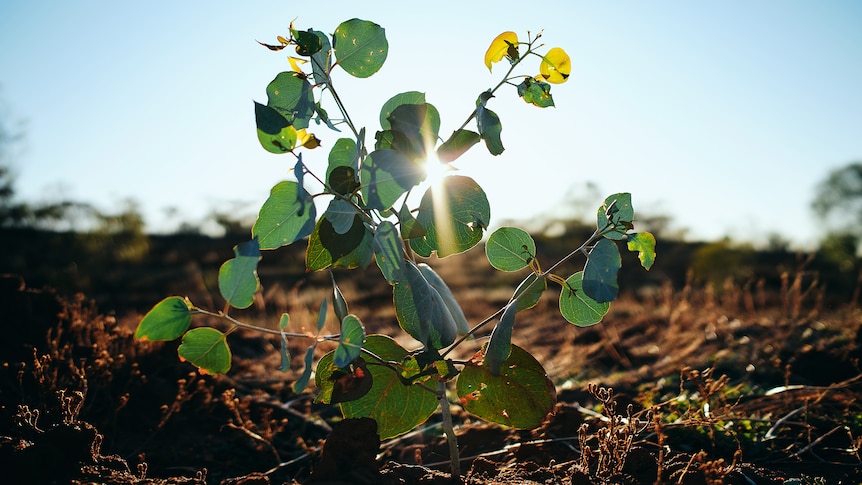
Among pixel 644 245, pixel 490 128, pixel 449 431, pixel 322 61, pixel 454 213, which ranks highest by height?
pixel 322 61

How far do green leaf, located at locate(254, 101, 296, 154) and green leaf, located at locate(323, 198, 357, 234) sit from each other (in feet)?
0.53

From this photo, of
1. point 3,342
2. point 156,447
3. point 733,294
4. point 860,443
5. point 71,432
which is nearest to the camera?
point 71,432

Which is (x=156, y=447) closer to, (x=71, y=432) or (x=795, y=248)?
(x=71, y=432)

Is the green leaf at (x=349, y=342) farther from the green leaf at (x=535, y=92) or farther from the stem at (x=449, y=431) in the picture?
the green leaf at (x=535, y=92)

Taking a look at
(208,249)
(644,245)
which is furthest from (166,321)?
(208,249)

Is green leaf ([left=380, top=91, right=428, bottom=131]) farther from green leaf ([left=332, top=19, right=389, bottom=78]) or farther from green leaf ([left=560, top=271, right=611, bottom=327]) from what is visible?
green leaf ([left=560, top=271, right=611, bottom=327])

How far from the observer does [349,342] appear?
1191 mm

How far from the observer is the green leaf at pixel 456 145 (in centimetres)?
136

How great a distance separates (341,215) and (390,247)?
128 millimetres

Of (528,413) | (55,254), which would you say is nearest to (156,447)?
(528,413)

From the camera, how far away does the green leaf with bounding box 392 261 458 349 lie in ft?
4.53

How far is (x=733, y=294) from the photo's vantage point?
17.1 feet

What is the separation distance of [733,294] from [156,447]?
15.3 feet

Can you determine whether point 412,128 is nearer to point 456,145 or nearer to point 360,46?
point 456,145
